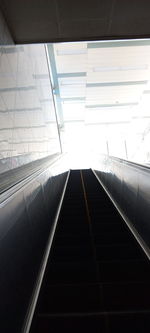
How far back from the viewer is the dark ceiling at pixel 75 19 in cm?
510

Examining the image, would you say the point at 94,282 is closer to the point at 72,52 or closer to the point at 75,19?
the point at 75,19

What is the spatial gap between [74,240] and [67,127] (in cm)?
2057

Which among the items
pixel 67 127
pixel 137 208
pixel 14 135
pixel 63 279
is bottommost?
pixel 63 279

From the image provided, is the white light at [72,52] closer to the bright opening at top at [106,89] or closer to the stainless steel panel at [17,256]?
the bright opening at top at [106,89]

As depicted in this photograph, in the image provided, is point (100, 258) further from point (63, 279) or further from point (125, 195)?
point (125, 195)

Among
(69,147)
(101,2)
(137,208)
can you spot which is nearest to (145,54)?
(101,2)

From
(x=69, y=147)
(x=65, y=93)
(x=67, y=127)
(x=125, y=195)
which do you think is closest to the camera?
(x=125, y=195)

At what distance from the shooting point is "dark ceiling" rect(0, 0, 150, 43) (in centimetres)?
510

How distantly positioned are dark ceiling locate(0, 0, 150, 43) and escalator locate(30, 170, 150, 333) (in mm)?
3610

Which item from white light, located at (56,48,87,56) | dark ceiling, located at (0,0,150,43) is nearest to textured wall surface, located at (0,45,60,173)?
dark ceiling, located at (0,0,150,43)

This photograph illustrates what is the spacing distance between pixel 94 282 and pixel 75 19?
15.4 ft

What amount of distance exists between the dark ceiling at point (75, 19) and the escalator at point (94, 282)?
11.8 feet

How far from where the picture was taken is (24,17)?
532 centimetres

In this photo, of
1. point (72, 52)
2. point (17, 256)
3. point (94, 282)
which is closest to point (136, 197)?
point (94, 282)
